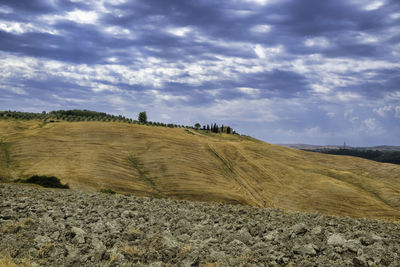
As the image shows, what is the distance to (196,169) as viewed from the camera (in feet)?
159

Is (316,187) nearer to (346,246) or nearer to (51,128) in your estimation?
(346,246)

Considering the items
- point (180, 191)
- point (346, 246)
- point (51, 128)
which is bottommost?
point (180, 191)

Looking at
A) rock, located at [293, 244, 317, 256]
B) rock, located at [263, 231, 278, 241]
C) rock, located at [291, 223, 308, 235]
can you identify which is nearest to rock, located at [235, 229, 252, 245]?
rock, located at [263, 231, 278, 241]

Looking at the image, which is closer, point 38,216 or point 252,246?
point 252,246

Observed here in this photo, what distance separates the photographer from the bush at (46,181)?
38.9m

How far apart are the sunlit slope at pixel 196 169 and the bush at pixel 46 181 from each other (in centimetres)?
106

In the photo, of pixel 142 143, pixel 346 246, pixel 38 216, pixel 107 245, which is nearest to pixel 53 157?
pixel 142 143

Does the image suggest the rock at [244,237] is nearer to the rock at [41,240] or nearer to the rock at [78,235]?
the rock at [78,235]

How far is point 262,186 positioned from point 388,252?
33.9 m

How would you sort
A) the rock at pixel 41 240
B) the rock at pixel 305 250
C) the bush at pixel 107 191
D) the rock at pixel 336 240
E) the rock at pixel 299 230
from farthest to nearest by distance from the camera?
the bush at pixel 107 191
the rock at pixel 299 230
the rock at pixel 41 240
the rock at pixel 336 240
the rock at pixel 305 250

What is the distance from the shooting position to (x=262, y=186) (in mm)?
47344

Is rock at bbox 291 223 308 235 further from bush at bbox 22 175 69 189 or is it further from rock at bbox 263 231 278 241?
bush at bbox 22 175 69 189

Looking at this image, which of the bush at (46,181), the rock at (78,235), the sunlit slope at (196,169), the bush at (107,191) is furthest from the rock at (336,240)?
the bush at (46,181)

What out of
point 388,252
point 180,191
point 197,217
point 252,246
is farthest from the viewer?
point 180,191
